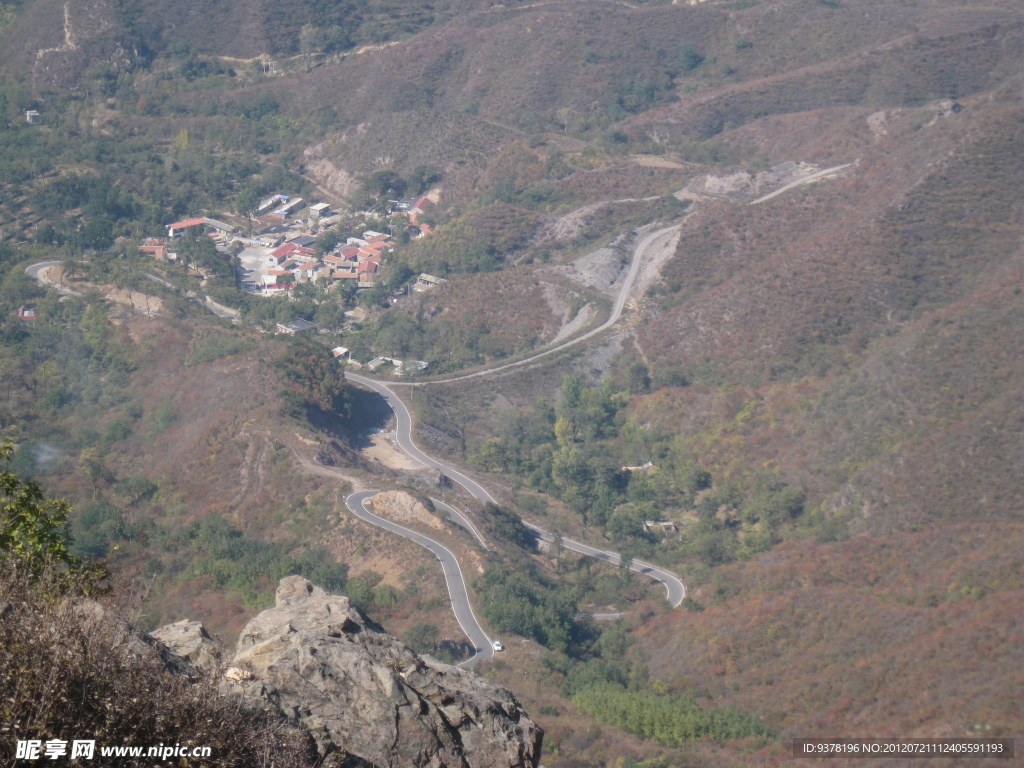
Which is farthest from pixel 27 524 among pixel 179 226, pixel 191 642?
pixel 179 226

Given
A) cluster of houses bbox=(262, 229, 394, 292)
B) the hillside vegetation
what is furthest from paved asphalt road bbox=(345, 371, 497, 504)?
cluster of houses bbox=(262, 229, 394, 292)

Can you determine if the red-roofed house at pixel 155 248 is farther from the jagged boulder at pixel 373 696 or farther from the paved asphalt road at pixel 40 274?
the jagged boulder at pixel 373 696

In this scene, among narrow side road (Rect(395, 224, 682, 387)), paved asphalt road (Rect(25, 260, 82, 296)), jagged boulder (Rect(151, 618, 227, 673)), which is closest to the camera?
jagged boulder (Rect(151, 618, 227, 673))

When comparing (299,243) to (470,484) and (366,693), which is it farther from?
(366,693)

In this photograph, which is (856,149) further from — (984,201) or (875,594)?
(875,594)

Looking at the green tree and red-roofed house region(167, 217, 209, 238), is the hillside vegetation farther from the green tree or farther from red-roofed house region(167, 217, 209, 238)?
the green tree

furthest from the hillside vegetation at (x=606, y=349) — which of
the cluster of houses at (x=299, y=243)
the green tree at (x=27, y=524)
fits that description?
the green tree at (x=27, y=524)

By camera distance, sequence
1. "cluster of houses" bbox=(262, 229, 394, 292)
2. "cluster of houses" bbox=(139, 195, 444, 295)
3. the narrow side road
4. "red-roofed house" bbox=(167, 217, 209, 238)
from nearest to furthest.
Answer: the narrow side road
"cluster of houses" bbox=(262, 229, 394, 292)
"cluster of houses" bbox=(139, 195, 444, 295)
"red-roofed house" bbox=(167, 217, 209, 238)
